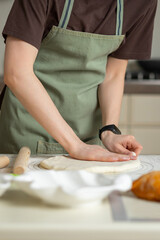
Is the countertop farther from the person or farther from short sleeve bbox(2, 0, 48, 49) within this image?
short sleeve bbox(2, 0, 48, 49)

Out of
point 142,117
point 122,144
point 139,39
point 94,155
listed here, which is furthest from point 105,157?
point 142,117

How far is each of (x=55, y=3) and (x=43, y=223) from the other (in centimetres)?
77

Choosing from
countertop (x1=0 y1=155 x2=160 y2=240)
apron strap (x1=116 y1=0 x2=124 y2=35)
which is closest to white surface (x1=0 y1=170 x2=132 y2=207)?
countertop (x1=0 y1=155 x2=160 y2=240)

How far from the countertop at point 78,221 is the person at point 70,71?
16.4 inches

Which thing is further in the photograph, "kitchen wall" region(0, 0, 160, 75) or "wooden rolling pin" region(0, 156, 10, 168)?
"kitchen wall" region(0, 0, 160, 75)

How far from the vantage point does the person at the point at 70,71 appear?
1062mm

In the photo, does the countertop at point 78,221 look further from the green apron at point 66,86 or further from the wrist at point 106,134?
the green apron at point 66,86

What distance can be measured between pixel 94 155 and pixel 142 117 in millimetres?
1734

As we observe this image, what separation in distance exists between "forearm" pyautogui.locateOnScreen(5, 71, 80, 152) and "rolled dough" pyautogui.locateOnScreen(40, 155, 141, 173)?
72 mm

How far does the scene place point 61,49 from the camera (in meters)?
1.27

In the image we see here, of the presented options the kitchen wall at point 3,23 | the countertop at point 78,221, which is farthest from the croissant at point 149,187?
the kitchen wall at point 3,23

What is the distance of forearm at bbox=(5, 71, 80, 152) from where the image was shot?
1058mm

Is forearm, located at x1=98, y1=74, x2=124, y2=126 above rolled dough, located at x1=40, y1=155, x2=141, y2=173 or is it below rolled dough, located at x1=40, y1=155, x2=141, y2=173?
above

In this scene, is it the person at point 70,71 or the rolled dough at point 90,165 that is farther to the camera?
the person at point 70,71
